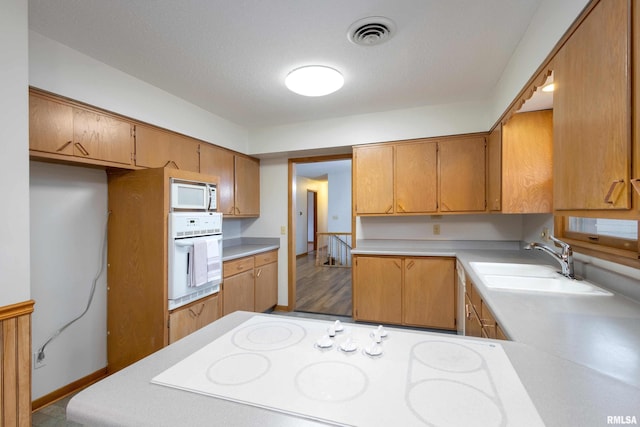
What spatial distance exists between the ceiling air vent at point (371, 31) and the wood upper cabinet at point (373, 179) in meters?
1.44

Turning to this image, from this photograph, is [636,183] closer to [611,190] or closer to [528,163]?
[611,190]

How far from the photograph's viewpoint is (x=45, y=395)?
1947 mm

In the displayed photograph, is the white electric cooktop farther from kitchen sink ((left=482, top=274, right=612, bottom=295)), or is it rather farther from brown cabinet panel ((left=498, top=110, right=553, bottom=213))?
brown cabinet panel ((left=498, top=110, right=553, bottom=213))

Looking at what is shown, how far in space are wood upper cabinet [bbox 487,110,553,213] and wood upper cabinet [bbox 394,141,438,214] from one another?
2.28ft

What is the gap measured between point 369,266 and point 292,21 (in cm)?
236

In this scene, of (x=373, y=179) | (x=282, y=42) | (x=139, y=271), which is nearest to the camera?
(x=282, y=42)

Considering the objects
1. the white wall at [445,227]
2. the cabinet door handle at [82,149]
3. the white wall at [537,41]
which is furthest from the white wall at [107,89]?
the white wall at [537,41]

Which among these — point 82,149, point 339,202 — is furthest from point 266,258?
point 339,202

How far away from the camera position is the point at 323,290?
4660 mm

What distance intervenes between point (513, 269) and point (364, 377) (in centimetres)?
191

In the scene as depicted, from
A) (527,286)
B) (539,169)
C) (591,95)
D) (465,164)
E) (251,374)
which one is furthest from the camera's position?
(465,164)

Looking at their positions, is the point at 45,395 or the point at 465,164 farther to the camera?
the point at 465,164

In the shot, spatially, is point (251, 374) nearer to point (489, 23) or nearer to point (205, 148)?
point (489, 23)

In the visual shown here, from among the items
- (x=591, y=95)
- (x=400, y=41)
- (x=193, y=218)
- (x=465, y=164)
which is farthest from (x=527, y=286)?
(x=193, y=218)
